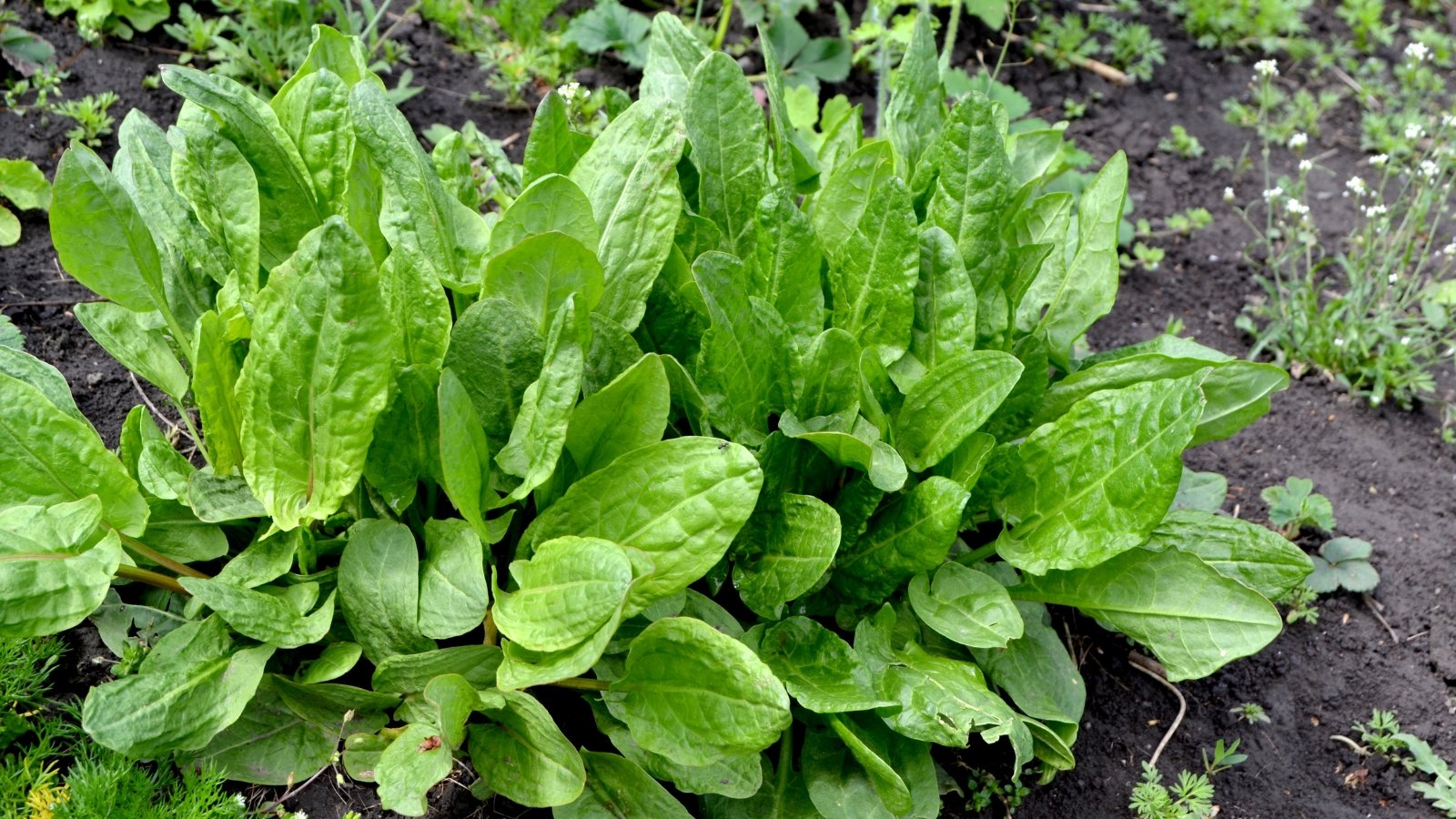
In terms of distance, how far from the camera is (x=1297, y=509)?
2869mm

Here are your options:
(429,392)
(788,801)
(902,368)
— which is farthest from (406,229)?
(788,801)

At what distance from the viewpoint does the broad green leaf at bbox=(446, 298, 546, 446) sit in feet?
6.31

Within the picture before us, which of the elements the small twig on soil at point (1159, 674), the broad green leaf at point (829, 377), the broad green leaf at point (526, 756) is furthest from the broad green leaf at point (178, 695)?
the small twig on soil at point (1159, 674)

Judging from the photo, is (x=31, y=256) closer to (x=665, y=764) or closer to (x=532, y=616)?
(x=532, y=616)

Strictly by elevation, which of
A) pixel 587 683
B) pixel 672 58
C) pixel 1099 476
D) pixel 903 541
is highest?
pixel 672 58

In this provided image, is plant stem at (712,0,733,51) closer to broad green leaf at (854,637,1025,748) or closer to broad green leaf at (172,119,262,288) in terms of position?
broad green leaf at (172,119,262,288)

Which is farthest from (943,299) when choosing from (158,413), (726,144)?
(158,413)

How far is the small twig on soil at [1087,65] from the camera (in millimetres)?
4348

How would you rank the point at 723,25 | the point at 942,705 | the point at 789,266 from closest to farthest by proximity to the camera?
the point at 942,705 < the point at 789,266 < the point at 723,25

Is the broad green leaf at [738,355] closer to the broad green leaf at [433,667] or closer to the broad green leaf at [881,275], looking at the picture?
the broad green leaf at [881,275]

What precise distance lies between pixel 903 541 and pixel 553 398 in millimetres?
689

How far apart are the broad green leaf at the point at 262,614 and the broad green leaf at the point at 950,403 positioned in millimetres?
1081

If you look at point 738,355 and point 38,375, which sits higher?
point 738,355

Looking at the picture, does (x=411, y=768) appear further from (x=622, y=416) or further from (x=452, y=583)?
(x=622, y=416)
